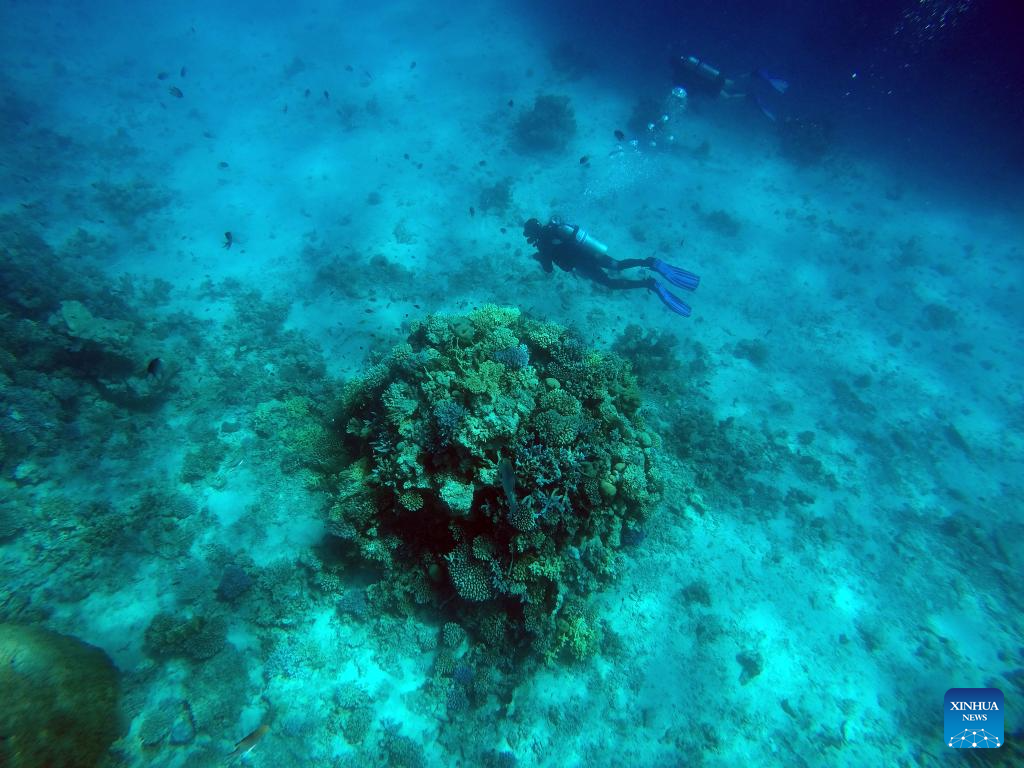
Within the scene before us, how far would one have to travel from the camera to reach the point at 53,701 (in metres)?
4.75

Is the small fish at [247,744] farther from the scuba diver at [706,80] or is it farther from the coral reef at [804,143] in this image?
the coral reef at [804,143]

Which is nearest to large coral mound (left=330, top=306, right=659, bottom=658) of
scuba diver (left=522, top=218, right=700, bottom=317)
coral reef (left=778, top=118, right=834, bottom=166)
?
scuba diver (left=522, top=218, right=700, bottom=317)

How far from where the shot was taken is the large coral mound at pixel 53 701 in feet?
14.6

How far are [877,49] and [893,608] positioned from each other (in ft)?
107

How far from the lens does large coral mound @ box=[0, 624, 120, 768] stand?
446 centimetres

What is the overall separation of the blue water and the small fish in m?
0.05

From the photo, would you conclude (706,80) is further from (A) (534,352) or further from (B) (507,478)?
(B) (507,478)

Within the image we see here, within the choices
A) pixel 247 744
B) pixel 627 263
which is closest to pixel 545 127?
pixel 627 263

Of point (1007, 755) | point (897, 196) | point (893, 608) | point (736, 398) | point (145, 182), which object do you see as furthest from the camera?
point (897, 196)

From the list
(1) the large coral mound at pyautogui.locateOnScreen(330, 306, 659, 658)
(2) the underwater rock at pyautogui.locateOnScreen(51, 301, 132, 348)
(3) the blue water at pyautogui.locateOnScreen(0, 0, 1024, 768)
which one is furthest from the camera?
(2) the underwater rock at pyautogui.locateOnScreen(51, 301, 132, 348)

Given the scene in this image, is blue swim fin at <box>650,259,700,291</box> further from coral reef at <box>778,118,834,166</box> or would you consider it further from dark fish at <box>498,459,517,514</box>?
coral reef at <box>778,118,834,166</box>

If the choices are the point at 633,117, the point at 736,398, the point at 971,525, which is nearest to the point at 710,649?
the point at 736,398

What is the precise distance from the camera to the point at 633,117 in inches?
957

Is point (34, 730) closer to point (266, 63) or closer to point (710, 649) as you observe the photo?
point (710, 649)
